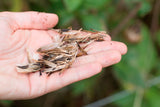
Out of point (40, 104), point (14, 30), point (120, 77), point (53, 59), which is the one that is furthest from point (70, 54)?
point (40, 104)

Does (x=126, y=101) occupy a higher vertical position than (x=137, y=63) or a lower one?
lower

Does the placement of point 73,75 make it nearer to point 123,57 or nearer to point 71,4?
point 71,4

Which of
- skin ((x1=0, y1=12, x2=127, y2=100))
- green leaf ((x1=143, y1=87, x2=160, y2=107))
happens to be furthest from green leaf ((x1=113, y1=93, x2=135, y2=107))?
skin ((x1=0, y1=12, x2=127, y2=100))

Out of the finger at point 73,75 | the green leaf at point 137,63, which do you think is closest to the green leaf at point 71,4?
the finger at point 73,75

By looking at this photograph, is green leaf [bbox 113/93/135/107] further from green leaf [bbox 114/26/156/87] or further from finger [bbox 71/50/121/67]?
finger [bbox 71/50/121/67]

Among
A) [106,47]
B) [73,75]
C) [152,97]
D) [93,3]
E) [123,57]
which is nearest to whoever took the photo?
[73,75]

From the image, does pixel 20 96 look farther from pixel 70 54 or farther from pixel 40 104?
pixel 40 104

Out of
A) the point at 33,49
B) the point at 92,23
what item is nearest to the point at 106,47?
the point at 92,23
